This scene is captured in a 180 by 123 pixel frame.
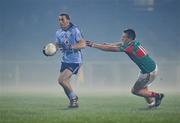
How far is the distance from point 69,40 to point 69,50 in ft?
0.39

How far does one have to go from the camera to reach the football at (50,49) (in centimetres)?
645

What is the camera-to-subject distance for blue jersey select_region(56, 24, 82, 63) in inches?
255

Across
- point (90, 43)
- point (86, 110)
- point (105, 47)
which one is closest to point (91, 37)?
point (90, 43)

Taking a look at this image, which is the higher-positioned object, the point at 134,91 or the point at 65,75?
the point at 65,75

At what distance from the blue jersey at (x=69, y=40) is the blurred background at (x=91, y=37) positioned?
72mm

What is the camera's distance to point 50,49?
6453 mm

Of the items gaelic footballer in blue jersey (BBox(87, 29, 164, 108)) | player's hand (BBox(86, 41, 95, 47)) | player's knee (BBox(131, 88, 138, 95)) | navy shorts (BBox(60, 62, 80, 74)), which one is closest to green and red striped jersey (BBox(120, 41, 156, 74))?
gaelic footballer in blue jersey (BBox(87, 29, 164, 108))

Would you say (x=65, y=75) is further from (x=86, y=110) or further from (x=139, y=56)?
(x=139, y=56)

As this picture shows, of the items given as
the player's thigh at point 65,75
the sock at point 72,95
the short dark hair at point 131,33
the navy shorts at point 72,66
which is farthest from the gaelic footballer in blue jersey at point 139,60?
the sock at point 72,95

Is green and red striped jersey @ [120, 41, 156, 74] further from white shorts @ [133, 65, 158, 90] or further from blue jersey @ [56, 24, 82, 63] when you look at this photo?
blue jersey @ [56, 24, 82, 63]

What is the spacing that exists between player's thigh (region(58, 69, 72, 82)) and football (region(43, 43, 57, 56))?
0.88 feet

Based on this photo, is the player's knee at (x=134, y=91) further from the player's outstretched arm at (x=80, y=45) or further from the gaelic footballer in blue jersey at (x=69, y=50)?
the player's outstretched arm at (x=80, y=45)

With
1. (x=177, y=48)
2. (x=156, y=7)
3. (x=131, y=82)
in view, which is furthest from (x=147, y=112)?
(x=156, y=7)

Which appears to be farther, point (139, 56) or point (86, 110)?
point (139, 56)
